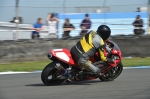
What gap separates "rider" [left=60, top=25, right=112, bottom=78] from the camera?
8.36 metres

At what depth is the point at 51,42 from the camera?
530 inches

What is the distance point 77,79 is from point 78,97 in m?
1.62

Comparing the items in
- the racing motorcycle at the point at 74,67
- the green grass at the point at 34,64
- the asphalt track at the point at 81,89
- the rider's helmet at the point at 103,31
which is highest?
the rider's helmet at the point at 103,31

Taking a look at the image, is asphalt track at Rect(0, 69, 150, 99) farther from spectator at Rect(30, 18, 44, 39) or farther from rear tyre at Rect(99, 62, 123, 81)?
spectator at Rect(30, 18, 44, 39)

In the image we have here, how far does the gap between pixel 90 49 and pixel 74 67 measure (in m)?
0.55

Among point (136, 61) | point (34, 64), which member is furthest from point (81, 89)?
point (136, 61)

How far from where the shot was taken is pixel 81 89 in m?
7.98

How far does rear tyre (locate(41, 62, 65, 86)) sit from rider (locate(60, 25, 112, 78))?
0.25m

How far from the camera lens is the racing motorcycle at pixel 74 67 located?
8270 mm

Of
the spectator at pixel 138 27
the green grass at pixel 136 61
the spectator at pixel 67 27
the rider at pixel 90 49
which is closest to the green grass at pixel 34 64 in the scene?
the green grass at pixel 136 61

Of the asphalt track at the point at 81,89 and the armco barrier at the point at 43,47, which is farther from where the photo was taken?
the armco barrier at the point at 43,47

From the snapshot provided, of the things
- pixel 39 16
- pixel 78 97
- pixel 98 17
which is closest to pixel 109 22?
pixel 98 17

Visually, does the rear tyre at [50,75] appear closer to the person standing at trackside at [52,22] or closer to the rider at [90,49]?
the rider at [90,49]

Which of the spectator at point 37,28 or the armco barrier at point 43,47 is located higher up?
the spectator at point 37,28
